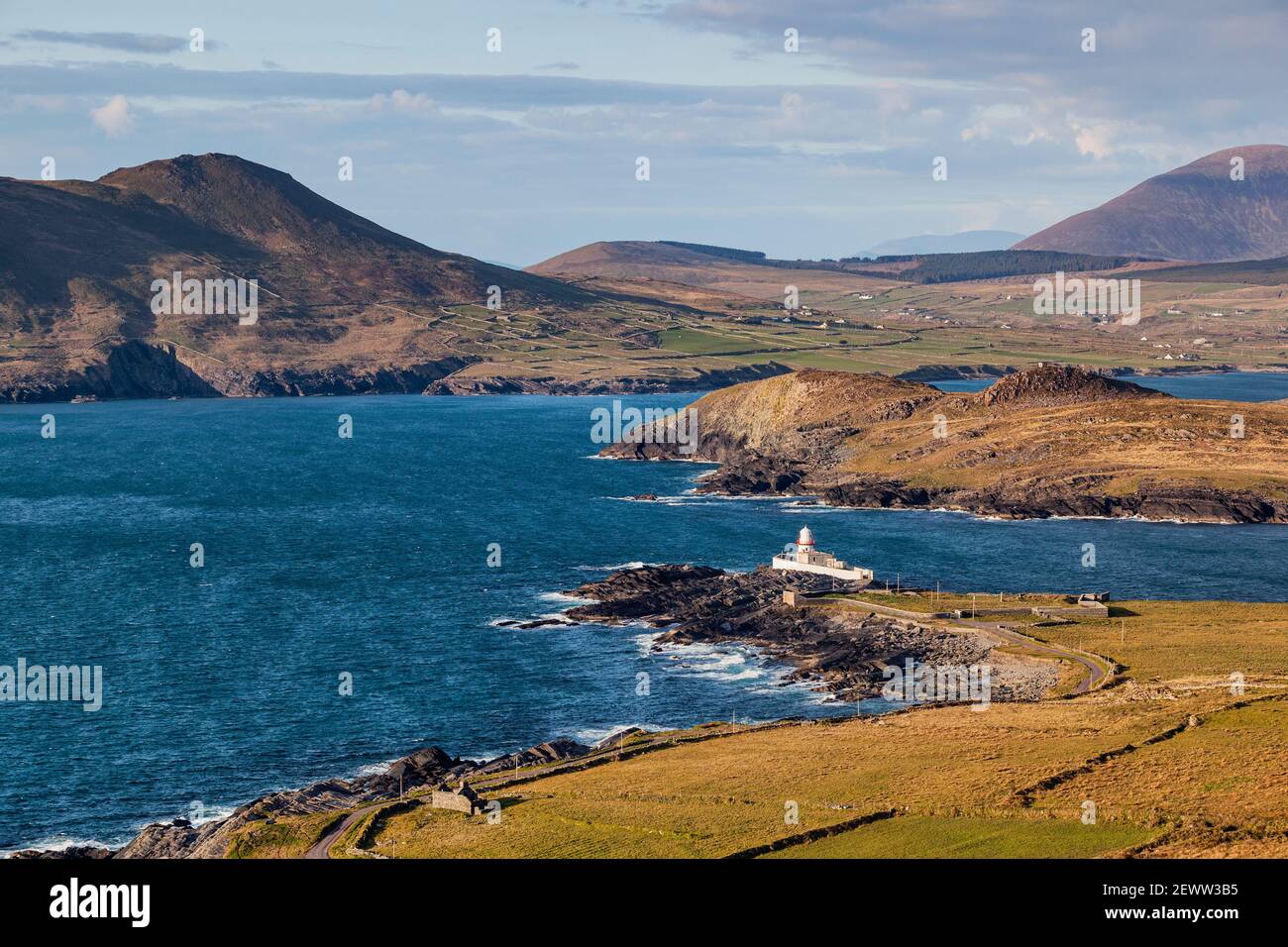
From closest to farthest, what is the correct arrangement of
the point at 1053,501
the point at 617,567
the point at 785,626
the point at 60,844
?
the point at 60,844 → the point at 785,626 → the point at 617,567 → the point at 1053,501

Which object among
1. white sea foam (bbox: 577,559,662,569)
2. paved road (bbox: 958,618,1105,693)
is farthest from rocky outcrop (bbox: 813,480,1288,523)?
paved road (bbox: 958,618,1105,693)

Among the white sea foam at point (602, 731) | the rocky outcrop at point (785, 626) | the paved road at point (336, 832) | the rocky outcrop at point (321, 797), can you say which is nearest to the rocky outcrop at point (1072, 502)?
the rocky outcrop at point (785, 626)

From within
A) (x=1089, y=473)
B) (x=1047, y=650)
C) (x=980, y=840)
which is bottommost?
(x=1047, y=650)

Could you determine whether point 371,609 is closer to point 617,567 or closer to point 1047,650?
point 617,567

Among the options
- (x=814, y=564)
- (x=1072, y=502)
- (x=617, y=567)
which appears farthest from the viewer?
(x=1072, y=502)

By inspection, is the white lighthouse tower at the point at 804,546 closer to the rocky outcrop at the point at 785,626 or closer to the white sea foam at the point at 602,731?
the rocky outcrop at the point at 785,626

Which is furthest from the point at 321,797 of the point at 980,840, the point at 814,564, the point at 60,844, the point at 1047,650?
the point at 814,564

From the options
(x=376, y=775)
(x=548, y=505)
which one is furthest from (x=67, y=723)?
(x=548, y=505)

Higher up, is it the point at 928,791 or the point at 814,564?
the point at 814,564
